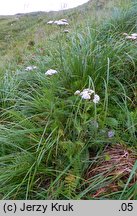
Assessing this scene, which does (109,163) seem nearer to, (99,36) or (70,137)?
(70,137)

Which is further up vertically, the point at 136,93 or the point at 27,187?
the point at 136,93

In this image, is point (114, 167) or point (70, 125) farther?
point (70, 125)

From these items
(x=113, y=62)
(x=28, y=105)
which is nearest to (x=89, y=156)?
(x=28, y=105)

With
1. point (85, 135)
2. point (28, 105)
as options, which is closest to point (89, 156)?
point (85, 135)

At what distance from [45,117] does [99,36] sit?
1966 millimetres

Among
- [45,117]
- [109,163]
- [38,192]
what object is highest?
[45,117]

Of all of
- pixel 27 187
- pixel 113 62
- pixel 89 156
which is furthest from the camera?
pixel 113 62

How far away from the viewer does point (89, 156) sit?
3322 millimetres

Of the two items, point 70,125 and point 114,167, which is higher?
point 70,125

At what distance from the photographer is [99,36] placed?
5141 mm

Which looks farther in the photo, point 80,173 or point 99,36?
point 99,36

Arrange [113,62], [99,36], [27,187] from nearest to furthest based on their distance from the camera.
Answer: [27,187], [113,62], [99,36]

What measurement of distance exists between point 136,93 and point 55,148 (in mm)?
1229

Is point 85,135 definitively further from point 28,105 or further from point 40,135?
point 28,105
